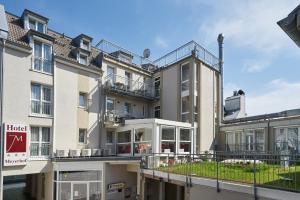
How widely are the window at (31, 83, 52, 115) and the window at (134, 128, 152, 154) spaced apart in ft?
20.0

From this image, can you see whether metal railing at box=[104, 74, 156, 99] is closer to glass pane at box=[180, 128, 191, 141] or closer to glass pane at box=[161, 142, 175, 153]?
glass pane at box=[180, 128, 191, 141]

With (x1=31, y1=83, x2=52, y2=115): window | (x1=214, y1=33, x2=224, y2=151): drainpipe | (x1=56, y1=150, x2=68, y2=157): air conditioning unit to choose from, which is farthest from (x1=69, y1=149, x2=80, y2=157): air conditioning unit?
(x1=214, y1=33, x2=224, y2=151): drainpipe

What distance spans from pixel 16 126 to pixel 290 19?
15.1 metres

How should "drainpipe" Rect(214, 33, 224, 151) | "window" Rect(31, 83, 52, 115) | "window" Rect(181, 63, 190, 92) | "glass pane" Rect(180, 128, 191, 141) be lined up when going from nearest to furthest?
"window" Rect(31, 83, 52, 115) → "glass pane" Rect(180, 128, 191, 141) → "window" Rect(181, 63, 190, 92) → "drainpipe" Rect(214, 33, 224, 151)

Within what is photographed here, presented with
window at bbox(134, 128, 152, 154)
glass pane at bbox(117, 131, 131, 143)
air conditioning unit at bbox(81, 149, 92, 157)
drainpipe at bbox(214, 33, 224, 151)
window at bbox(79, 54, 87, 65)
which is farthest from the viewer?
drainpipe at bbox(214, 33, 224, 151)

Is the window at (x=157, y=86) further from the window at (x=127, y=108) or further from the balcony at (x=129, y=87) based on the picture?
the window at (x=127, y=108)

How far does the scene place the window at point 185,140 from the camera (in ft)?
72.7

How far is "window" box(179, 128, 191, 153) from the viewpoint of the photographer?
72.7 feet

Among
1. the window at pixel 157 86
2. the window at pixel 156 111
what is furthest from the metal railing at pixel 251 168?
the window at pixel 157 86

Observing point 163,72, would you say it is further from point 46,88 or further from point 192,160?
point 192,160

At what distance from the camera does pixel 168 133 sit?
2158 cm

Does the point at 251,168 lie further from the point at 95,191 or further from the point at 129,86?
the point at 129,86

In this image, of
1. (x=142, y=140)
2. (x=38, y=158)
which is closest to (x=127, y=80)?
(x=142, y=140)

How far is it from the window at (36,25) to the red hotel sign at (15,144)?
20.5ft
